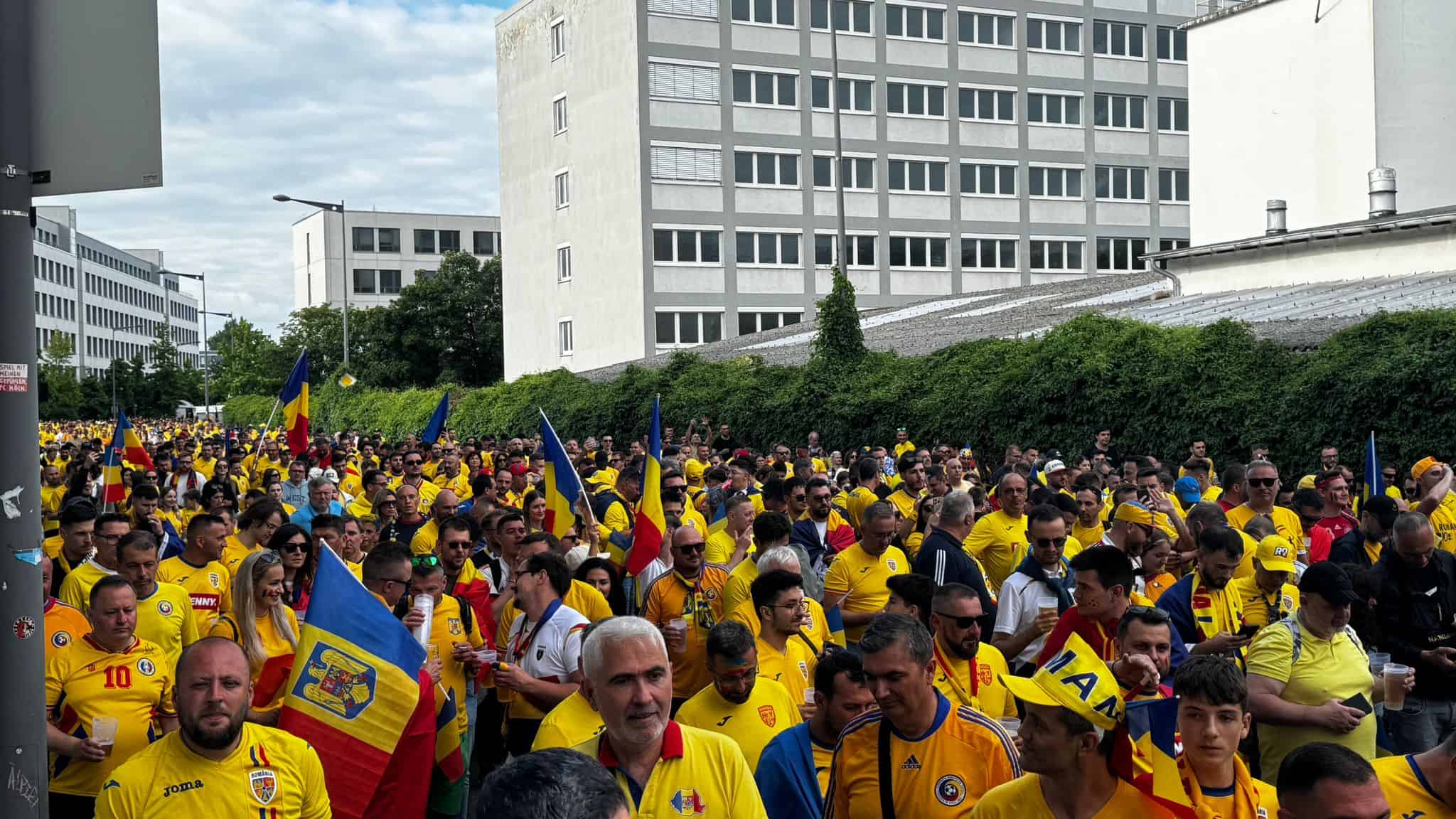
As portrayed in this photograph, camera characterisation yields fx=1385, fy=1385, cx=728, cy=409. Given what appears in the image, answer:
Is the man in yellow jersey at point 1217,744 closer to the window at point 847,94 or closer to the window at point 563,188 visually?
the window at point 847,94

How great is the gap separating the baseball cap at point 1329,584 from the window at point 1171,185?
66.1 m

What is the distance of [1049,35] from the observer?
215 ft

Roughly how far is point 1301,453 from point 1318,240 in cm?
1399

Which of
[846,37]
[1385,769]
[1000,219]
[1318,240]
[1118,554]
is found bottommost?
[1385,769]

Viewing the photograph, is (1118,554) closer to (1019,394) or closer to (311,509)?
(311,509)

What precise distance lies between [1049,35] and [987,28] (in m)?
3.40

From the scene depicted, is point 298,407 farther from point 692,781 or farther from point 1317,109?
point 1317,109

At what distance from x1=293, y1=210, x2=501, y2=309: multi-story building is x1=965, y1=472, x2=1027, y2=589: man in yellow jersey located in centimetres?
11347

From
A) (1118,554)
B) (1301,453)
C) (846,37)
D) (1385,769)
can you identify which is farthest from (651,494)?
(846,37)

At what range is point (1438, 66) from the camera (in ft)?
125

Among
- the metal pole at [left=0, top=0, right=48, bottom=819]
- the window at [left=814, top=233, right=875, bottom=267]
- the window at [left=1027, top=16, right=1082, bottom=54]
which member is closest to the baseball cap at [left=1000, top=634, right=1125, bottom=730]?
the metal pole at [left=0, top=0, right=48, bottom=819]

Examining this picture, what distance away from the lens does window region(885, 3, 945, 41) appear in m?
62.5

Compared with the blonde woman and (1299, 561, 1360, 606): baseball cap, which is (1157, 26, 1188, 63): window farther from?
the blonde woman

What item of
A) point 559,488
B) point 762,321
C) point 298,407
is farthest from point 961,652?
point 762,321
